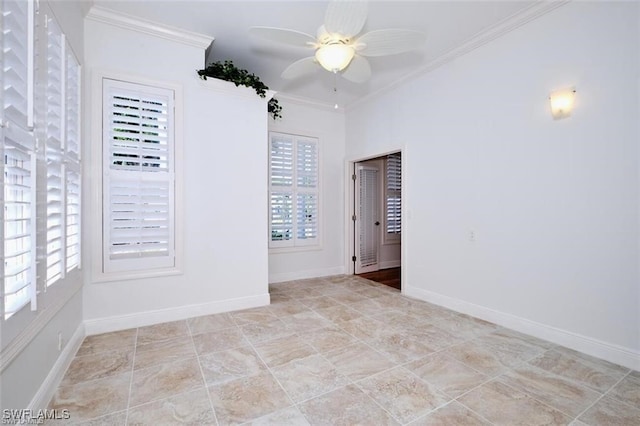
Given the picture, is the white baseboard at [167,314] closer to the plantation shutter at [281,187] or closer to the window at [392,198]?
the plantation shutter at [281,187]

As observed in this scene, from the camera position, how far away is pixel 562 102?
8.46 feet

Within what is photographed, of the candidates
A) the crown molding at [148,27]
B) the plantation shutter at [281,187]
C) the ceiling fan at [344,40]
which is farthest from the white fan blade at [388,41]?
the plantation shutter at [281,187]

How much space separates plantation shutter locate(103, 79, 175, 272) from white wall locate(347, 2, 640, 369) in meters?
3.12

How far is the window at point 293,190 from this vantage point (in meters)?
4.89

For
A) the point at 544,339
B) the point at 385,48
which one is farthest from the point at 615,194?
→ the point at 385,48

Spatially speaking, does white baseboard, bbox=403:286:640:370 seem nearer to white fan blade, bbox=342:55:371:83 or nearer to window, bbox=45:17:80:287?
white fan blade, bbox=342:55:371:83

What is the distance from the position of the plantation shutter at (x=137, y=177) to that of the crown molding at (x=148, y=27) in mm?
579

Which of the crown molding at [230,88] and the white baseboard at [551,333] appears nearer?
the white baseboard at [551,333]

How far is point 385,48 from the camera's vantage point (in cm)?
238

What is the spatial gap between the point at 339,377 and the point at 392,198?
4.59 metres

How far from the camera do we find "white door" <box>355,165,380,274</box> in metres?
5.60

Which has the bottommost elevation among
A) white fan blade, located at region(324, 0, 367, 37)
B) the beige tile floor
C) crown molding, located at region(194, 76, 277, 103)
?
the beige tile floor

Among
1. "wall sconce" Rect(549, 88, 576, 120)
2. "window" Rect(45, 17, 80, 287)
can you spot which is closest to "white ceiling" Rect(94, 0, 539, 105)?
"wall sconce" Rect(549, 88, 576, 120)

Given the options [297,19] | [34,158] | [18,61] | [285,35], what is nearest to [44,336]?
[34,158]
